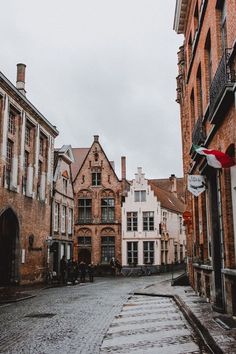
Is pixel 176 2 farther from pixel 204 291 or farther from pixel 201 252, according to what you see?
pixel 204 291

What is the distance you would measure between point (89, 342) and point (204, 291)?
257 inches

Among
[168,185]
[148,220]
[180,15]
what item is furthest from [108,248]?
[180,15]

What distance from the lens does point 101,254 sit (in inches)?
1699

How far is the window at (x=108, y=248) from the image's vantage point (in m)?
43.1

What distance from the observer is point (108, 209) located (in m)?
44.1

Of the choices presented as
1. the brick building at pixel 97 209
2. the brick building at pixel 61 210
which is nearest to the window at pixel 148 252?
the brick building at pixel 97 209

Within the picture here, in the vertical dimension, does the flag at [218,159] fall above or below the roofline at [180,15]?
below

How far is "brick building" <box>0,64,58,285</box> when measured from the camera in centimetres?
2217

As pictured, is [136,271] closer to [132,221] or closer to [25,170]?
[132,221]

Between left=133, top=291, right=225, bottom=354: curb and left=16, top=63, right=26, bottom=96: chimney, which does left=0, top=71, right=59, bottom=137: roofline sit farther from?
left=133, top=291, right=225, bottom=354: curb

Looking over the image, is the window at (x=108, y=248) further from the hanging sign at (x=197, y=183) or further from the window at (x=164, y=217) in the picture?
the hanging sign at (x=197, y=183)

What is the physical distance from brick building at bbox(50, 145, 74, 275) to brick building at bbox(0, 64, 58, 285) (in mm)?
1687

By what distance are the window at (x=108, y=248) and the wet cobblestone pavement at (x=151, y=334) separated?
30964 mm

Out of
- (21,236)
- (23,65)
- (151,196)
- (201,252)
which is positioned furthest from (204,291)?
(151,196)
